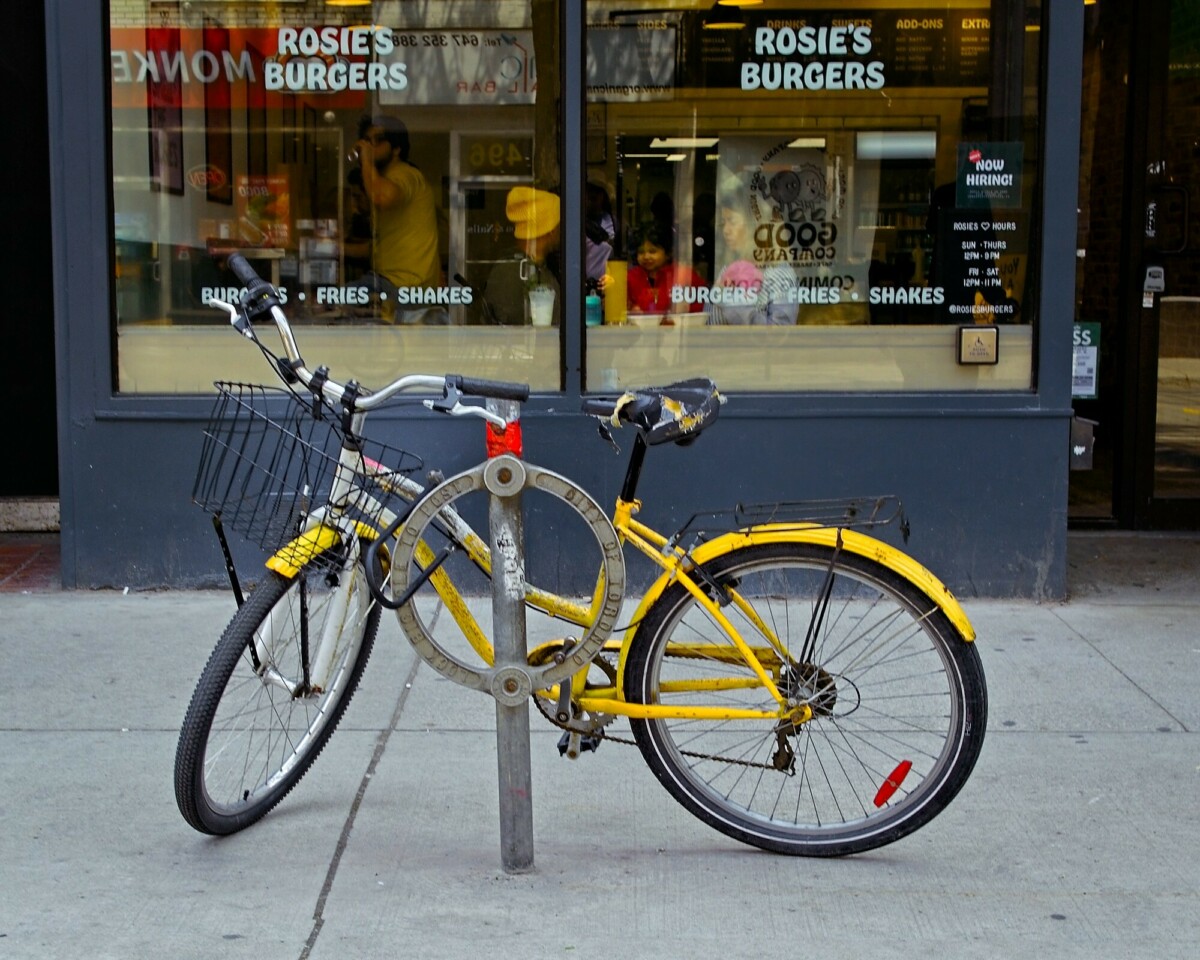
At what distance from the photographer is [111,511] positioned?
6.71 meters

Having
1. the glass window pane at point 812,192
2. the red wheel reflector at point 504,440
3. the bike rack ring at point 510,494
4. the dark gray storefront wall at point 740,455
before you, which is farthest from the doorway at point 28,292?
the red wheel reflector at point 504,440

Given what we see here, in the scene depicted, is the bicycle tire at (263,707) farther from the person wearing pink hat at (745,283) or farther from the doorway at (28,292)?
the doorway at (28,292)

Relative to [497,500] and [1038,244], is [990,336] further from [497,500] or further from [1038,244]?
[497,500]

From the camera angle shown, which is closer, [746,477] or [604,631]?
[604,631]

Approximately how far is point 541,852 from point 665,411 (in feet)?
3.99

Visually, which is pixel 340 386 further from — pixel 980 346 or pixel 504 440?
pixel 980 346

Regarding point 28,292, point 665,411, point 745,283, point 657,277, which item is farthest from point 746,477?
point 28,292

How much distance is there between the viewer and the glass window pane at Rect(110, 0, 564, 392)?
22.2 ft

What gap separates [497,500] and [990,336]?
3.64 metres

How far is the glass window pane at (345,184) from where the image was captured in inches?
266

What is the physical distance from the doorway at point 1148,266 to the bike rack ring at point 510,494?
15.9 ft

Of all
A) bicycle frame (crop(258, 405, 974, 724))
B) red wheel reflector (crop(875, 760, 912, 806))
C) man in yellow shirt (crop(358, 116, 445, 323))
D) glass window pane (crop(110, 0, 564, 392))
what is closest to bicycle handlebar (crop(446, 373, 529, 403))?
bicycle frame (crop(258, 405, 974, 724))

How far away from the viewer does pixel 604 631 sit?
12.6 ft

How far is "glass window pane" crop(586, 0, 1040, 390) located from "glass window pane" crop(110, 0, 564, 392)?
33 centimetres
